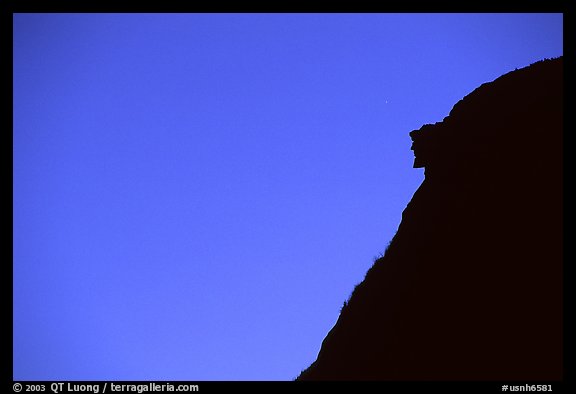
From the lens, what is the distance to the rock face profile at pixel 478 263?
20.8m

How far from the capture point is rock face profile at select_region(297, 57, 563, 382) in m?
20.8

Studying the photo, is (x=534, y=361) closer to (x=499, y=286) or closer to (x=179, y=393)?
(x=499, y=286)

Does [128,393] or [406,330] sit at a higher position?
[406,330]

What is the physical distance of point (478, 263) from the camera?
76.3ft

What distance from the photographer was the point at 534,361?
19.6m

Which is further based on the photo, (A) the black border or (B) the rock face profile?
(B) the rock face profile
